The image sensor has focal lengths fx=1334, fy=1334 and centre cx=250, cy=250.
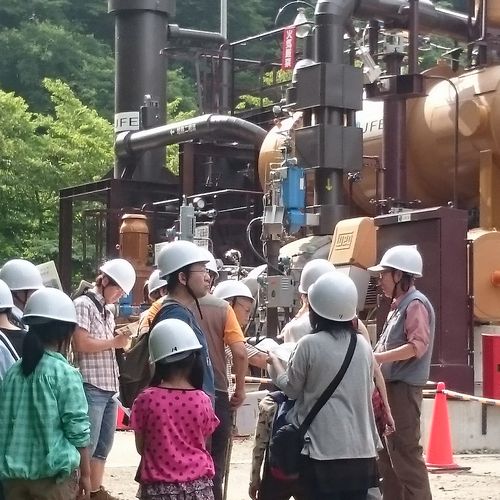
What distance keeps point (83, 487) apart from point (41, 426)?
448mm

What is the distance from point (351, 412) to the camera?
6.36 meters

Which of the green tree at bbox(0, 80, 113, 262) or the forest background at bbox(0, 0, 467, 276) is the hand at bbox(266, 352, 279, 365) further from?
the green tree at bbox(0, 80, 113, 262)

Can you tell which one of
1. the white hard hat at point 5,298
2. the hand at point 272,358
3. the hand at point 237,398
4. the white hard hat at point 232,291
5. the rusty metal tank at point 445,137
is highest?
the rusty metal tank at point 445,137

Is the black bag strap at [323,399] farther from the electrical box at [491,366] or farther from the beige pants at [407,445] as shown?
the electrical box at [491,366]

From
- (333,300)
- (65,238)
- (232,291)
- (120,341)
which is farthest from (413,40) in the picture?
(65,238)

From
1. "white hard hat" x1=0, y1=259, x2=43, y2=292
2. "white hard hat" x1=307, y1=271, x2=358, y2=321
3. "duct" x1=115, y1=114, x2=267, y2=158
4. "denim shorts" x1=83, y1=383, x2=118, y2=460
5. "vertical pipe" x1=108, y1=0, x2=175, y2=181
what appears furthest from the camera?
"vertical pipe" x1=108, y1=0, x2=175, y2=181

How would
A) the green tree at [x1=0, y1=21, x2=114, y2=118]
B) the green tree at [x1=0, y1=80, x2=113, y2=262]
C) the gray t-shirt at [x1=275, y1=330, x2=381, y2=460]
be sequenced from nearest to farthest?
1. the gray t-shirt at [x1=275, y1=330, x2=381, y2=460]
2. the green tree at [x1=0, y1=80, x2=113, y2=262]
3. the green tree at [x1=0, y1=21, x2=114, y2=118]

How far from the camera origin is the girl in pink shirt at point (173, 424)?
19.8 feet

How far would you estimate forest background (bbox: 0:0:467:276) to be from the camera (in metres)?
34.6

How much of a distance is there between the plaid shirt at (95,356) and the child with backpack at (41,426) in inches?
98.7

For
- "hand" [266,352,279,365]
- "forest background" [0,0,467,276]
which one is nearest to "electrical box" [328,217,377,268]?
"hand" [266,352,279,365]

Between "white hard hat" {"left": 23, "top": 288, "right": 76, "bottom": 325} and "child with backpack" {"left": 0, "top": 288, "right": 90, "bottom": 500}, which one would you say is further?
"white hard hat" {"left": 23, "top": 288, "right": 76, "bottom": 325}

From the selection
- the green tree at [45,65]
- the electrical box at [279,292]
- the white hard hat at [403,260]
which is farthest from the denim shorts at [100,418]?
the green tree at [45,65]

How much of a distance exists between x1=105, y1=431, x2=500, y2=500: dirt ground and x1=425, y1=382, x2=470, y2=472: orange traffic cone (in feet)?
0.54
